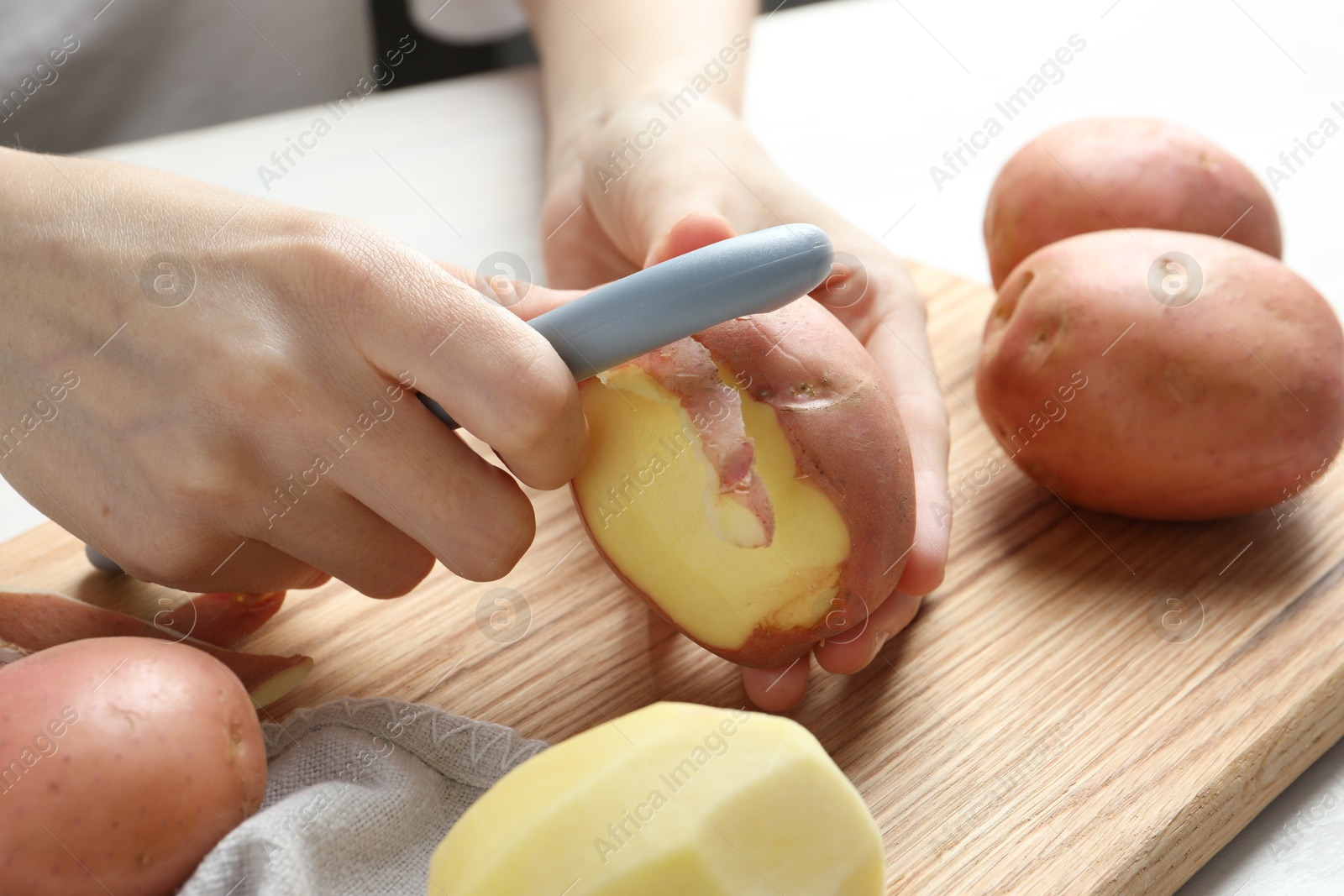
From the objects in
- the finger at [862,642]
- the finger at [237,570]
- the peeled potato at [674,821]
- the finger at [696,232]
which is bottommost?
the finger at [862,642]

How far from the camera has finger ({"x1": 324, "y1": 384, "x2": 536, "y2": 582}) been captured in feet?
2.94

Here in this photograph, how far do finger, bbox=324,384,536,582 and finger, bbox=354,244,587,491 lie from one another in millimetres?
49

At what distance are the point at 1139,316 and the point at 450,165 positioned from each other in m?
1.31

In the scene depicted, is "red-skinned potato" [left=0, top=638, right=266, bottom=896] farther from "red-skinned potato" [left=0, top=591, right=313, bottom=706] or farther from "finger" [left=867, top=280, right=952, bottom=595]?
"finger" [left=867, top=280, right=952, bottom=595]

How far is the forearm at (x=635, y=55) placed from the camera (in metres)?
1.62

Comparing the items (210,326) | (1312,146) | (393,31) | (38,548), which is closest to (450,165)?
(393,31)

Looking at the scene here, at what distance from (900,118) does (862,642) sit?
1.62 metres

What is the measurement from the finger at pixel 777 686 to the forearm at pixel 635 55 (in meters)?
0.88

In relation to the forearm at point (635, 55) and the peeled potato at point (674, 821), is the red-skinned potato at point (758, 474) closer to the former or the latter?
the peeled potato at point (674, 821)

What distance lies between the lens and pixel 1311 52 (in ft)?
7.82

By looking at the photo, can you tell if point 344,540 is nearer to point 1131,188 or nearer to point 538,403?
point 538,403

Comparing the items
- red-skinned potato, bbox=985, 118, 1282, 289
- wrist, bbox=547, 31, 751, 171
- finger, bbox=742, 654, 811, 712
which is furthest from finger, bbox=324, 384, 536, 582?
red-skinned potato, bbox=985, 118, 1282, 289

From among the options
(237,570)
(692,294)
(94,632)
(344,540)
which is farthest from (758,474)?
(94,632)

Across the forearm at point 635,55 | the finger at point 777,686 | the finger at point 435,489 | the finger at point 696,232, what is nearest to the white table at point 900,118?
the forearm at point 635,55
